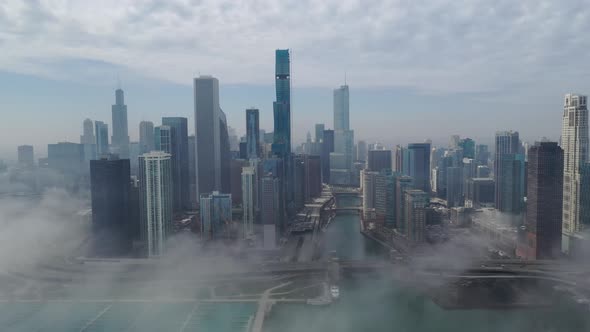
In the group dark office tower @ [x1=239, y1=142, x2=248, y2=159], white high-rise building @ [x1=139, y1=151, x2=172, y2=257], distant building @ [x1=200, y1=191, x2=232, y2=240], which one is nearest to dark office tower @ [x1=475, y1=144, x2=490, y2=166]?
dark office tower @ [x1=239, y1=142, x2=248, y2=159]

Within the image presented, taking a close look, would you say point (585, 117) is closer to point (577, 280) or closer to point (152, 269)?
point (577, 280)

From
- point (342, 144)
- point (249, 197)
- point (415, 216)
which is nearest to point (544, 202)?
point (415, 216)

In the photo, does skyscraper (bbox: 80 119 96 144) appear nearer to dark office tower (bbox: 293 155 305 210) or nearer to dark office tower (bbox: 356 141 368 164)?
dark office tower (bbox: 293 155 305 210)

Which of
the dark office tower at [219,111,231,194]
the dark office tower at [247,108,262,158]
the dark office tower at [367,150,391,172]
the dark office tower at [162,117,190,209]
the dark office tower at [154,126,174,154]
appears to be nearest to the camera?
the dark office tower at [154,126,174,154]

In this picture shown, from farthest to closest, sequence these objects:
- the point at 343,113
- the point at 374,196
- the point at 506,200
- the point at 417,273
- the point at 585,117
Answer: the point at 343,113 → the point at 374,196 → the point at 506,200 → the point at 585,117 → the point at 417,273

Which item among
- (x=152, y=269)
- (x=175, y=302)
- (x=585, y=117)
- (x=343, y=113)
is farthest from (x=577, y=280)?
(x=343, y=113)

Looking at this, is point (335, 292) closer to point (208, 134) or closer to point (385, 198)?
point (385, 198)

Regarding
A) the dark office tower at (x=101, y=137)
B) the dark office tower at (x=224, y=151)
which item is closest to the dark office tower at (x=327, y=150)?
the dark office tower at (x=224, y=151)
